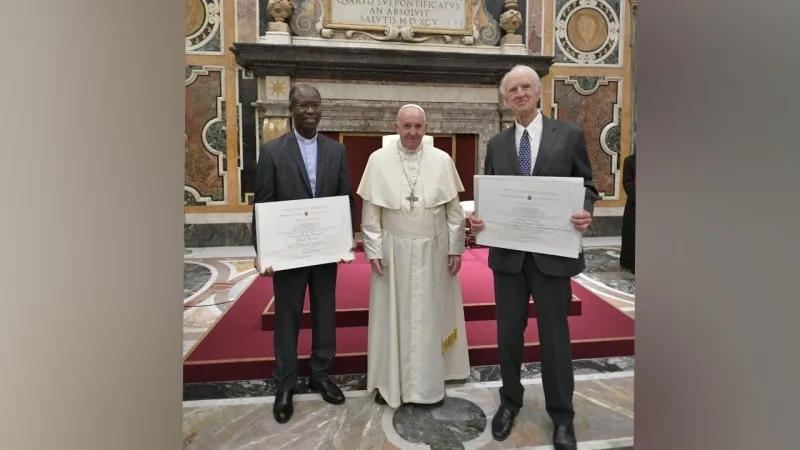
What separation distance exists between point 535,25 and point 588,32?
38.7 inches

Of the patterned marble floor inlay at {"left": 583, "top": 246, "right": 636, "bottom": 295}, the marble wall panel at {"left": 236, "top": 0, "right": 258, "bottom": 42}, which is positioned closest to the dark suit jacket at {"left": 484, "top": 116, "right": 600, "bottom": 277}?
the patterned marble floor inlay at {"left": 583, "top": 246, "right": 636, "bottom": 295}

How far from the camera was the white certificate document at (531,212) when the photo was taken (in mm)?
2119

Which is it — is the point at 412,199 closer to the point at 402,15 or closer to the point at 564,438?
the point at 564,438

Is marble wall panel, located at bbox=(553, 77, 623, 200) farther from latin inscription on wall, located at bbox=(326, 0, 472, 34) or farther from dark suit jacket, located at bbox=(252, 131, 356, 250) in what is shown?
dark suit jacket, located at bbox=(252, 131, 356, 250)

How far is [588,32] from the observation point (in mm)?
8000

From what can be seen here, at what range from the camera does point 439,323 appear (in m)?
2.72

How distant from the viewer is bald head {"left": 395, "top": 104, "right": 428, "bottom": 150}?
2.62 m

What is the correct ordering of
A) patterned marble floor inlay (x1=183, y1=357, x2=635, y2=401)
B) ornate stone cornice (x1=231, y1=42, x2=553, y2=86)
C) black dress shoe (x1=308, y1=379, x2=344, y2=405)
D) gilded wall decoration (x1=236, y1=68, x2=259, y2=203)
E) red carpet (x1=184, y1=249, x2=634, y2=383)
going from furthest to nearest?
1. gilded wall decoration (x1=236, y1=68, x2=259, y2=203)
2. ornate stone cornice (x1=231, y1=42, x2=553, y2=86)
3. red carpet (x1=184, y1=249, x2=634, y2=383)
4. patterned marble floor inlay (x1=183, y1=357, x2=635, y2=401)
5. black dress shoe (x1=308, y1=379, x2=344, y2=405)

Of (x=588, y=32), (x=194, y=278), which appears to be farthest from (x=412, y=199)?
(x=588, y=32)

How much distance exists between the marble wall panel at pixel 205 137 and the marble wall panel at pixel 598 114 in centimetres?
547

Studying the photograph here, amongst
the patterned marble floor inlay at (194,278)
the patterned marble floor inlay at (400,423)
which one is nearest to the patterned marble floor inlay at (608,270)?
the patterned marble floor inlay at (400,423)

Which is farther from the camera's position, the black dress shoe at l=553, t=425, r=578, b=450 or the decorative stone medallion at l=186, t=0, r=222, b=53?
the decorative stone medallion at l=186, t=0, r=222, b=53

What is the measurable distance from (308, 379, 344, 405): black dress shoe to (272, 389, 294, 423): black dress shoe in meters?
0.20
